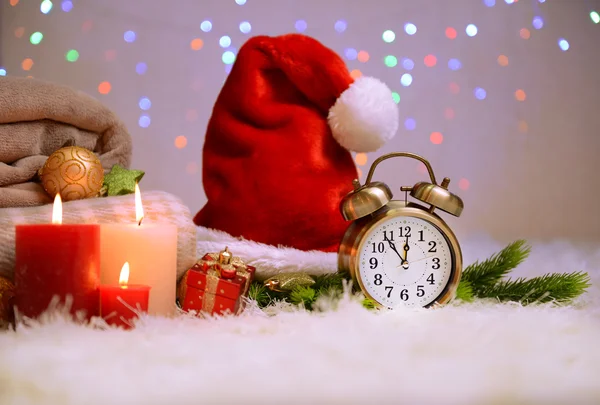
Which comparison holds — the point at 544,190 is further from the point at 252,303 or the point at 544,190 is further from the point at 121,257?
the point at 121,257

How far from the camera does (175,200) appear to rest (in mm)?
866

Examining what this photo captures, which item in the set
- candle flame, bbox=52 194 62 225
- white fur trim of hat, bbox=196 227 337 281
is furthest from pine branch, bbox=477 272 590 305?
candle flame, bbox=52 194 62 225

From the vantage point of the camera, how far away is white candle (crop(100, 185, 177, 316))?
2.37 ft

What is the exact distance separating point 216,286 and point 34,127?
0.38m

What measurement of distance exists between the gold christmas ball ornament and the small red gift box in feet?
0.67

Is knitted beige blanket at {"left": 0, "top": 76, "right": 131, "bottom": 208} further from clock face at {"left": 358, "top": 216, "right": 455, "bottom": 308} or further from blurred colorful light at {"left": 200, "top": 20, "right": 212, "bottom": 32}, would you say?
blurred colorful light at {"left": 200, "top": 20, "right": 212, "bottom": 32}

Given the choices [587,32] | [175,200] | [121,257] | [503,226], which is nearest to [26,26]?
[175,200]

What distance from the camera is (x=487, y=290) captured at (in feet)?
2.87

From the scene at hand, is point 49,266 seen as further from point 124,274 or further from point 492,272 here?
point 492,272

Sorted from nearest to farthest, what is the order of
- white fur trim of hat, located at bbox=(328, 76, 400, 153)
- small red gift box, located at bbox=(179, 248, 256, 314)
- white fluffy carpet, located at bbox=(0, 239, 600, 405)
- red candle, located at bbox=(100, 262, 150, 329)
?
white fluffy carpet, located at bbox=(0, 239, 600, 405), red candle, located at bbox=(100, 262, 150, 329), small red gift box, located at bbox=(179, 248, 256, 314), white fur trim of hat, located at bbox=(328, 76, 400, 153)

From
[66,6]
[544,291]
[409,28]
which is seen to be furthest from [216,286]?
[409,28]

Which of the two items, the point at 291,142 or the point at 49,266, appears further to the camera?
the point at 291,142

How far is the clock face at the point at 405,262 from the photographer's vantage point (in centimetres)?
80

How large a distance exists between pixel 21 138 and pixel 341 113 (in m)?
0.55
